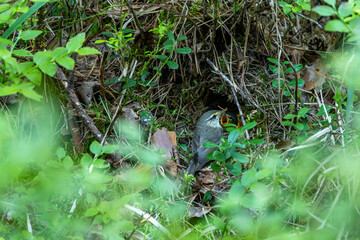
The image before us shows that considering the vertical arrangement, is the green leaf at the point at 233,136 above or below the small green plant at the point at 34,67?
below

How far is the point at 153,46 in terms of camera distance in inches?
126

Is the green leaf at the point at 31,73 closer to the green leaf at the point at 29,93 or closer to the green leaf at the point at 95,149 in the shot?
the green leaf at the point at 29,93

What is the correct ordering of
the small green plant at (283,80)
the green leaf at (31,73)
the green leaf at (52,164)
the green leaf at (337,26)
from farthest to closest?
the small green plant at (283,80), the green leaf at (52,164), the green leaf at (31,73), the green leaf at (337,26)

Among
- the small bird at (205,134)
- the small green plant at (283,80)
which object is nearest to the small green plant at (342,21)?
the small green plant at (283,80)

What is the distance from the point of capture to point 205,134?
3283 millimetres

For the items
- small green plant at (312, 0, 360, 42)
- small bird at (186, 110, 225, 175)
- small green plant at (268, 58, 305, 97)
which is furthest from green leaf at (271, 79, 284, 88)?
small green plant at (312, 0, 360, 42)

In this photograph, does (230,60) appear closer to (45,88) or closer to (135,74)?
(135,74)

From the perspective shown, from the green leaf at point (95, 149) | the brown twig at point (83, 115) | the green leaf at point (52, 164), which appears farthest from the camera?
the brown twig at point (83, 115)

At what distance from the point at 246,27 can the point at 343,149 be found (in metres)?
1.61

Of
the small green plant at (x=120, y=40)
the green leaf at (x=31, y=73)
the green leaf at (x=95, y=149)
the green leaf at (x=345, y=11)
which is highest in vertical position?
the green leaf at (x=345, y=11)

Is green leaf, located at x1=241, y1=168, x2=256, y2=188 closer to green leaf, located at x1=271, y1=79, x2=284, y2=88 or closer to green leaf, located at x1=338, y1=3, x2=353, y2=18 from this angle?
green leaf, located at x1=338, y1=3, x2=353, y2=18

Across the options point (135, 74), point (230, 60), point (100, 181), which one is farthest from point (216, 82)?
point (100, 181)

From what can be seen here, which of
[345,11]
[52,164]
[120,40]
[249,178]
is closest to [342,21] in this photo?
[345,11]

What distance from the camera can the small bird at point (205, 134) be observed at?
9.47 ft
